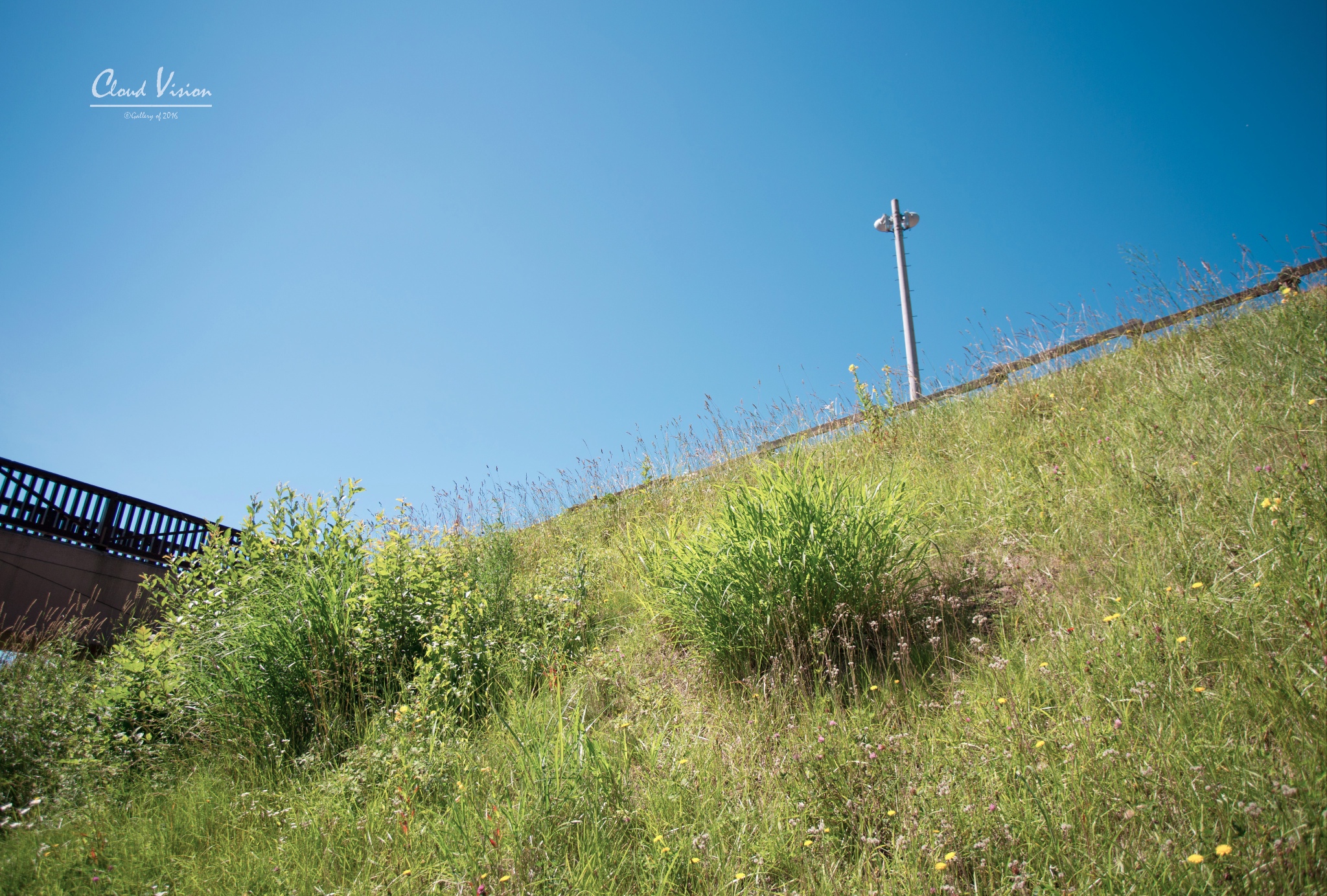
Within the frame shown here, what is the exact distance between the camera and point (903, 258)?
1145 centimetres

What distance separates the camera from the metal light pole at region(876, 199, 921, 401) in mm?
10945

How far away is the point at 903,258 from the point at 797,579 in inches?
400

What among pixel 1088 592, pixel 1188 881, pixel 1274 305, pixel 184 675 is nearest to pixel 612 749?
pixel 1188 881

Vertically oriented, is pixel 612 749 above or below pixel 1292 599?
below

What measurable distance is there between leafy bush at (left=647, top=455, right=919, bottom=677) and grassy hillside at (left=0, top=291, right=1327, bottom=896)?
0.35 ft

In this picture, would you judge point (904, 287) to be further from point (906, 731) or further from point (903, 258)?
point (906, 731)

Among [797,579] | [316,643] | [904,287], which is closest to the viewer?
[797,579]

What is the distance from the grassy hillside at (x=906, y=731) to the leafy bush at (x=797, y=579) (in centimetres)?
11

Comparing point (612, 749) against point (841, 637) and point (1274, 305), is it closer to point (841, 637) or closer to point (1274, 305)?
point (841, 637)

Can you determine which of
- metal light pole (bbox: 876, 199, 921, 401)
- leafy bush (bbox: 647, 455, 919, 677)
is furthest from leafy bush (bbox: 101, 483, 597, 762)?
metal light pole (bbox: 876, 199, 921, 401)

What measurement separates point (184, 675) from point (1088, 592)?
17.1 feet

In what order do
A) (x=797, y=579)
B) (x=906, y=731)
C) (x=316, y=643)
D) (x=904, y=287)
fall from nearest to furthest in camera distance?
1. (x=906, y=731)
2. (x=797, y=579)
3. (x=316, y=643)
4. (x=904, y=287)

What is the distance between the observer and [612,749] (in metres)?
2.80

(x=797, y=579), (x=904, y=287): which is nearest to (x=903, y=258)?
(x=904, y=287)
